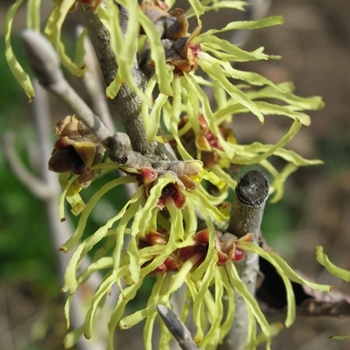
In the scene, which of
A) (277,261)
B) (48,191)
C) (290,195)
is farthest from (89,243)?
(290,195)

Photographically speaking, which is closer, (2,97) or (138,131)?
(138,131)

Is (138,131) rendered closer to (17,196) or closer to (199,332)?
(199,332)

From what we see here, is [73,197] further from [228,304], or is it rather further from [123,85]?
[228,304]

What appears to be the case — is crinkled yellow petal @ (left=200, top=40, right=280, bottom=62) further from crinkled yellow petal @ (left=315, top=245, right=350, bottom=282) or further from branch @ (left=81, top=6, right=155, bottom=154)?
crinkled yellow petal @ (left=315, top=245, right=350, bottom=282)

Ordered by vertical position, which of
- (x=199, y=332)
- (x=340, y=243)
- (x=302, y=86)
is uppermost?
(x=199, y=332)

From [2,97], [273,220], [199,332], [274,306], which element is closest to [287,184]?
[273,220]

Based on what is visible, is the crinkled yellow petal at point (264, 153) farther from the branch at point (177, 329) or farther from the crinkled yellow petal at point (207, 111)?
the branch at point (177, 329)

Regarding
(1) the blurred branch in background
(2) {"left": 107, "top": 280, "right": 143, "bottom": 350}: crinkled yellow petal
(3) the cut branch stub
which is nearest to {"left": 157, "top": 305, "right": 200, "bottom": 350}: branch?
(2) {"left": 107, "top": 280, "right": 143, "bottom": 350}: crinkled yellow petal
